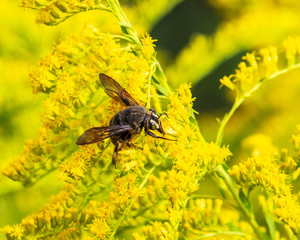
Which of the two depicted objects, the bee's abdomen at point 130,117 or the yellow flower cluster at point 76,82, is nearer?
the yellow flower cluster at point 76,82

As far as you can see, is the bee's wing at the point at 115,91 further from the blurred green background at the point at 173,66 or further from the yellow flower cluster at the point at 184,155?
the blurred green background at the point at 173,66

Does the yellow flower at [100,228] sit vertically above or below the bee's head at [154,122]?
below

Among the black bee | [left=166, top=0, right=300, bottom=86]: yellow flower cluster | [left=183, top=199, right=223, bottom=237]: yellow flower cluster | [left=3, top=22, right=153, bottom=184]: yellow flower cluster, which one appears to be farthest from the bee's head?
[left=166, top=0, right=300, bottom=86]: yellow flower cluster

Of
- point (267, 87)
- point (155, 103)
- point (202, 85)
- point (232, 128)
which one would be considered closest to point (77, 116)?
point (155, 103)

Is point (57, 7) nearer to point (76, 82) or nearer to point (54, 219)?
point (76, 82)

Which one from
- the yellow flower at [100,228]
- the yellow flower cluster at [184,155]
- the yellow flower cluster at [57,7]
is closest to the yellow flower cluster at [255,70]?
the yellow flower cluster at [184,155]
